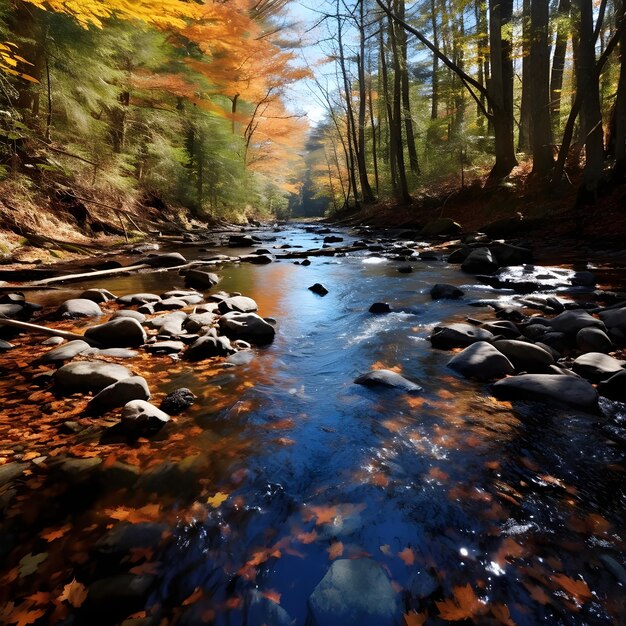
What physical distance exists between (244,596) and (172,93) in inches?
723

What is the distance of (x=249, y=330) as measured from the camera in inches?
159

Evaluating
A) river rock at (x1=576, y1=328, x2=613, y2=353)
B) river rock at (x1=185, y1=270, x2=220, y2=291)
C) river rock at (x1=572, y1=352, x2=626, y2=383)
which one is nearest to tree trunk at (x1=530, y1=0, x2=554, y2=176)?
river rock at (x1=576, y1=328, x2=613, y2=353)

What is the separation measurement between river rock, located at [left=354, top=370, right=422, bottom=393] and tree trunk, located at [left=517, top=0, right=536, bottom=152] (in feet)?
38.6

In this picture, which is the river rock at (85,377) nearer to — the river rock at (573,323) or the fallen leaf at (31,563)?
the fallen leaf at (31,563)

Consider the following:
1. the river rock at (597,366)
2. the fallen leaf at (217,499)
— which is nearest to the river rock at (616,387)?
the river rock at (597,366)

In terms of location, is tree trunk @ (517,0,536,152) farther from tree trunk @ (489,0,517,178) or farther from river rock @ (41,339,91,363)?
river rock @ (41,339,91,363)

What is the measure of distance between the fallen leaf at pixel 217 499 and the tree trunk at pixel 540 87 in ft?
43.4

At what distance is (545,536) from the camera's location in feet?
5.04

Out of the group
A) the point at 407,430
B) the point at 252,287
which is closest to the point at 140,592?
the point at 407,430

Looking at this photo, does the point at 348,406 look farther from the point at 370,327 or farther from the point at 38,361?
the point at 38,361

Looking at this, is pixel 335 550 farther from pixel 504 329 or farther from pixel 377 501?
pixel 504 329

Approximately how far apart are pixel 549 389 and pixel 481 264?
5.31 meters

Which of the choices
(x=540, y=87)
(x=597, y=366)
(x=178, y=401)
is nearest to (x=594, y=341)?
(x=597, y=366)

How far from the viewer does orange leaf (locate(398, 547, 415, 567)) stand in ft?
4.81
